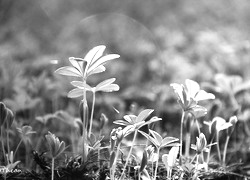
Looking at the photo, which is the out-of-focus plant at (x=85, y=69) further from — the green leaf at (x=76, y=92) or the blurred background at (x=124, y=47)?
the blurred background at (x=124, y=47)

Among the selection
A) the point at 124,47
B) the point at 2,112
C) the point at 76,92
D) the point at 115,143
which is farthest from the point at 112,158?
the point at 124,47

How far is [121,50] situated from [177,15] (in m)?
1.24

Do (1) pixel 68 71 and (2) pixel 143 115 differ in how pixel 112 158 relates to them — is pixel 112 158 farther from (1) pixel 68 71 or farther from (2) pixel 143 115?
(1) pixel 68 71

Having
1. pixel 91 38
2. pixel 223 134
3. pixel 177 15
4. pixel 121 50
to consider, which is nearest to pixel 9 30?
pixel 91 38

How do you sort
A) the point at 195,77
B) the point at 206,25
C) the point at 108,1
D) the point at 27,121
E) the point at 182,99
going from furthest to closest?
the point at 108,1, the point at 206,25, the point at 195,77, the point at 27,121, the point at 182,99

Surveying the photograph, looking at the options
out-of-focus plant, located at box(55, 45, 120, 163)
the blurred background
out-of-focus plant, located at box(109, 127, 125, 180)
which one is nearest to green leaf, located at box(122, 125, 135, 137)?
out-of-focus plant, located at box(109, 127, 125, 180)

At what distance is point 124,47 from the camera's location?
110 inches

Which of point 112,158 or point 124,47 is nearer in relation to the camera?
point 112,158

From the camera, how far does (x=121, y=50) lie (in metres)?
2.73

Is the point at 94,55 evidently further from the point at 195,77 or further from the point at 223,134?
the point at 195,77

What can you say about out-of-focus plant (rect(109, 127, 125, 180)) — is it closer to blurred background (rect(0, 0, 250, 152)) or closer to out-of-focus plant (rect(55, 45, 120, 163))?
out-of-focus plant (rect(55, 45, 120, 163))

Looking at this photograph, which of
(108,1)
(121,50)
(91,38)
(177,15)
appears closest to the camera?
(121,50)

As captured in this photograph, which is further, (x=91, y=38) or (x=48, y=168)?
(x=91, y=38)

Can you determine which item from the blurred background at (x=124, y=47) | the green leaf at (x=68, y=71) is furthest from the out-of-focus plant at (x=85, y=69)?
the blurred background at (x=124, y=47)
